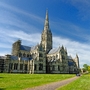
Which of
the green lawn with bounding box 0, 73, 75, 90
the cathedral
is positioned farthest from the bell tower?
the green lawn with bounding box 0, 73, 75, 90

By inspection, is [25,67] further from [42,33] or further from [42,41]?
[42,33]

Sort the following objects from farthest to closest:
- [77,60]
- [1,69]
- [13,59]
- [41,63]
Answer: [77,60] < [41,63] < [13,59] < [1,69]

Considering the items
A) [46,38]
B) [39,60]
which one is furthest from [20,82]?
[46,38]

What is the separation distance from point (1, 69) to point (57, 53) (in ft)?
119

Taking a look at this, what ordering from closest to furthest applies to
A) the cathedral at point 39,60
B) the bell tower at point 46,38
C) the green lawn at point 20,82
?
1. the green lawn at point 20,82
2. the cathedral at point 39,60
3. the bell tower at point 46,38

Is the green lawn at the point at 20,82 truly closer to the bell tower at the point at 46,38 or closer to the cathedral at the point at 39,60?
the cathedral at the point at 39,60

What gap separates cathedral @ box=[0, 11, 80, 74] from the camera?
6291 cm

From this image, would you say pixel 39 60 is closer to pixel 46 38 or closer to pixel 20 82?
pixel 46 38

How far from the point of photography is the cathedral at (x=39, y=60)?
6291cm

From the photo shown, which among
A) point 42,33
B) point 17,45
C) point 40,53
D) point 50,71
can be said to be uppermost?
point 42,33

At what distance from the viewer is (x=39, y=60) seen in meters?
68.2

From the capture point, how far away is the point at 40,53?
7062cm

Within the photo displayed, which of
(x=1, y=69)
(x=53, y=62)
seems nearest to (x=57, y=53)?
(x=53, y=62)

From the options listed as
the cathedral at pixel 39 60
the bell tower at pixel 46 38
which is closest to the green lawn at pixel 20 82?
the cathedral at pixel 39 60
